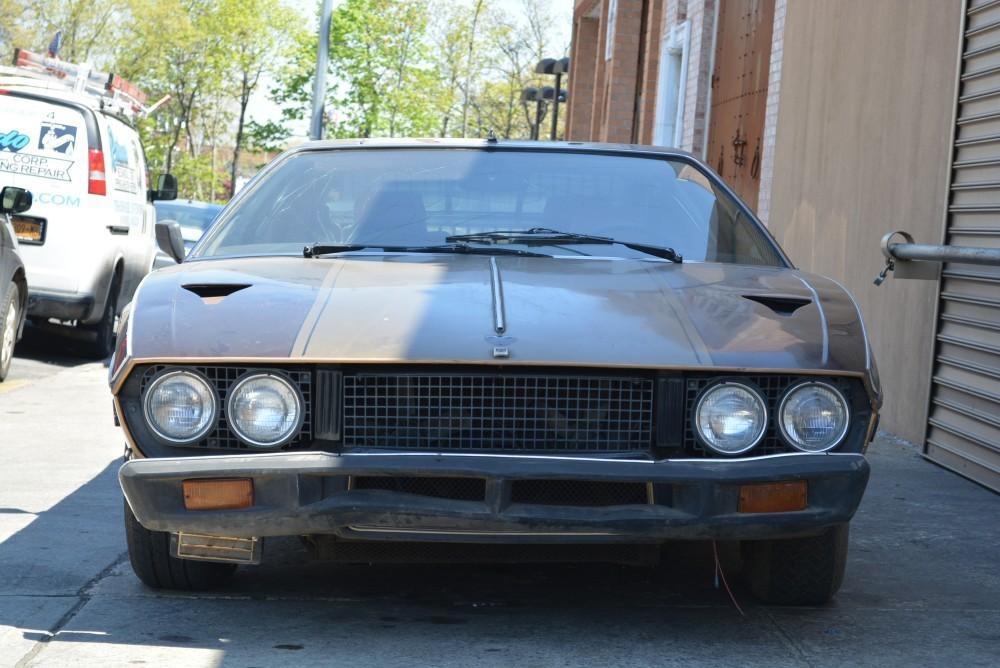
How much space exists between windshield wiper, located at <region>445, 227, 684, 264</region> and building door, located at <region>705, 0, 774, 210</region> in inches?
312

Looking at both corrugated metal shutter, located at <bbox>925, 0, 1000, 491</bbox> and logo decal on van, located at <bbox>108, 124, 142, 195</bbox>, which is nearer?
corrugated metal shutter, located at <bbox>925, 0, 1000, 491</bbox>

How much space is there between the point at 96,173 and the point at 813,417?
784 centimetres

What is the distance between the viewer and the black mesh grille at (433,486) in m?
3.47

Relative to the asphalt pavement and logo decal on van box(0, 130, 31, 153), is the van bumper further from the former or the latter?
the asphalt pavement

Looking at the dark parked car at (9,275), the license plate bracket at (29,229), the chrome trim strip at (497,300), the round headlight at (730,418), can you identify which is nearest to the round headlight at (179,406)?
the chrome trim strip at (497,300)

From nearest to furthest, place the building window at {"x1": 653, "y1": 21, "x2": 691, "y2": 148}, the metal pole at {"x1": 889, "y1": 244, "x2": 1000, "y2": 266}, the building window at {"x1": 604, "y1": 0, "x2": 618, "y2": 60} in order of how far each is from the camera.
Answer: the metal pole at {"x1": 889, "y1": 244, "x2": 1000, "y2": 266} < the building window at {"x1": 653, "y1": 21, "x2": 691, "y2": 148} < the building window at {"x1": 604, "y1": 0, "x2": 618, "y2": 60}

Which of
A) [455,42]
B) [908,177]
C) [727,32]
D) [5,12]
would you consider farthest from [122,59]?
[908,177]

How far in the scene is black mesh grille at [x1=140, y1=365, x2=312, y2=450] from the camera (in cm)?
349

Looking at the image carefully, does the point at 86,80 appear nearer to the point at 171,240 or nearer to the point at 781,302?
the point at 171,240

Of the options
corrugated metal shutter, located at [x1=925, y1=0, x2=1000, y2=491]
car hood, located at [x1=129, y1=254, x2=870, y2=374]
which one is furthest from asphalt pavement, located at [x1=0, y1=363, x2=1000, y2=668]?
corrugated metal shutter, located at [x1=925, y1=0, x2=1000, y2=491]

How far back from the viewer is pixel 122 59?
35781 millimetres

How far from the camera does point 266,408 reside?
3.49 m

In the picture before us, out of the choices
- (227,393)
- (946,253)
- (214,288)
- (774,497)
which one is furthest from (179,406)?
(946,253)

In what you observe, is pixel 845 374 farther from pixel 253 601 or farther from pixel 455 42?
pixel 455 42
